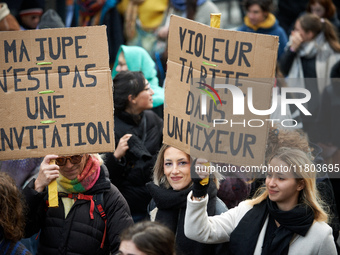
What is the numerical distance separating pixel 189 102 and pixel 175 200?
746 millimetres

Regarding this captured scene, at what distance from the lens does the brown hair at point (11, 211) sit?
3.70 m

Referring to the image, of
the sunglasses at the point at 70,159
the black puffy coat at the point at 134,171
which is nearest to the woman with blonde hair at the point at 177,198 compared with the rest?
the sunglasses at the point at 70,159

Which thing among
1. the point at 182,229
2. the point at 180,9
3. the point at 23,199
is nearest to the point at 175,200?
the point at 182,229

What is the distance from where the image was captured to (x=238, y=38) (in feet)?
12.0

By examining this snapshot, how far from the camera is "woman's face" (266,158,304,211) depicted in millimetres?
3756

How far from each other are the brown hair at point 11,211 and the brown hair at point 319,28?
4.41 metres

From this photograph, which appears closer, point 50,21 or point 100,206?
point 100,206

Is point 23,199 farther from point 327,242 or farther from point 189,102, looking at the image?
point 327,242

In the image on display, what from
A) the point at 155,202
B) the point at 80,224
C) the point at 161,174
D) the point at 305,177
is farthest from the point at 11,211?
the point at 305,177

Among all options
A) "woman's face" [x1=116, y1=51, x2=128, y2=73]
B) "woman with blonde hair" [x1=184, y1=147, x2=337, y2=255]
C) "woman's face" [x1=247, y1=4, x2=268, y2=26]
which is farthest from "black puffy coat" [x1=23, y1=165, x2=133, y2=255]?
"woman's face" [x1=247, y1=4, x2=268, y2=26]

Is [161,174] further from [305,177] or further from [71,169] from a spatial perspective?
[305,177]

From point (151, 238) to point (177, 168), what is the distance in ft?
4.00

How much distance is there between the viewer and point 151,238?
3.07m

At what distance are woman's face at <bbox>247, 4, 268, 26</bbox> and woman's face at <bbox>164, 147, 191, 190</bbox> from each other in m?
3.96
